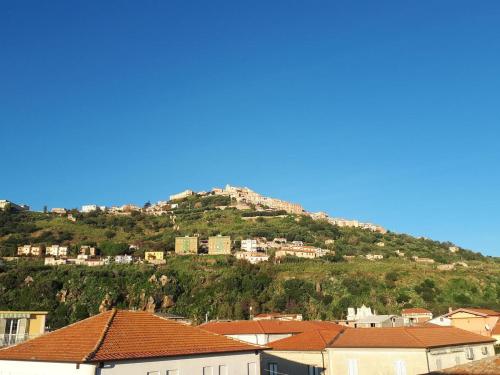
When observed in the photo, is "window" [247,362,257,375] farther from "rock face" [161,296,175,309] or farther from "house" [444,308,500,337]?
"rock face" [161,296,175,309]

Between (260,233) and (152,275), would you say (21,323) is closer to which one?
(152,275)

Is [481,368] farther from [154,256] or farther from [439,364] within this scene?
[154,256]

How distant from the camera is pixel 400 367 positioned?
24297mm

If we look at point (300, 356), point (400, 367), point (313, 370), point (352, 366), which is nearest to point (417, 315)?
point (300, 356)

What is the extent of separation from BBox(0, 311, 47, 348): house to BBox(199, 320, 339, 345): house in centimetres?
1543

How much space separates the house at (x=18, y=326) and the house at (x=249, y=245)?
3624 inches

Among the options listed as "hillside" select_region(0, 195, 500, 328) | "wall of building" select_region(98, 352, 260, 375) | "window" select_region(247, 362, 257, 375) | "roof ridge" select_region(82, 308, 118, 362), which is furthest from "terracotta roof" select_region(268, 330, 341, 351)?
"hillside" select_region(0, 195, 500, 328)

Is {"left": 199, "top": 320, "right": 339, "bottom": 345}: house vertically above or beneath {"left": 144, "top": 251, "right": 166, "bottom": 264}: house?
beneath

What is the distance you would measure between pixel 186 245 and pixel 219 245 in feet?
28.3

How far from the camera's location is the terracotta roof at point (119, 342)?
1619cm

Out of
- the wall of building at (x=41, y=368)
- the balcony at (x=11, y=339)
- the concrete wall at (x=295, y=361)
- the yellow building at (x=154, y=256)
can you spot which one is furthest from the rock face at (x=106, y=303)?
the wall of building at (x=41, y=368)

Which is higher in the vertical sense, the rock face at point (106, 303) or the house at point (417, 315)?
the rock face at point (106, 303)

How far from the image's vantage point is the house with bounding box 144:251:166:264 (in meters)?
107

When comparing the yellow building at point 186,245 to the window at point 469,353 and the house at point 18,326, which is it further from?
the window at point 469,353
